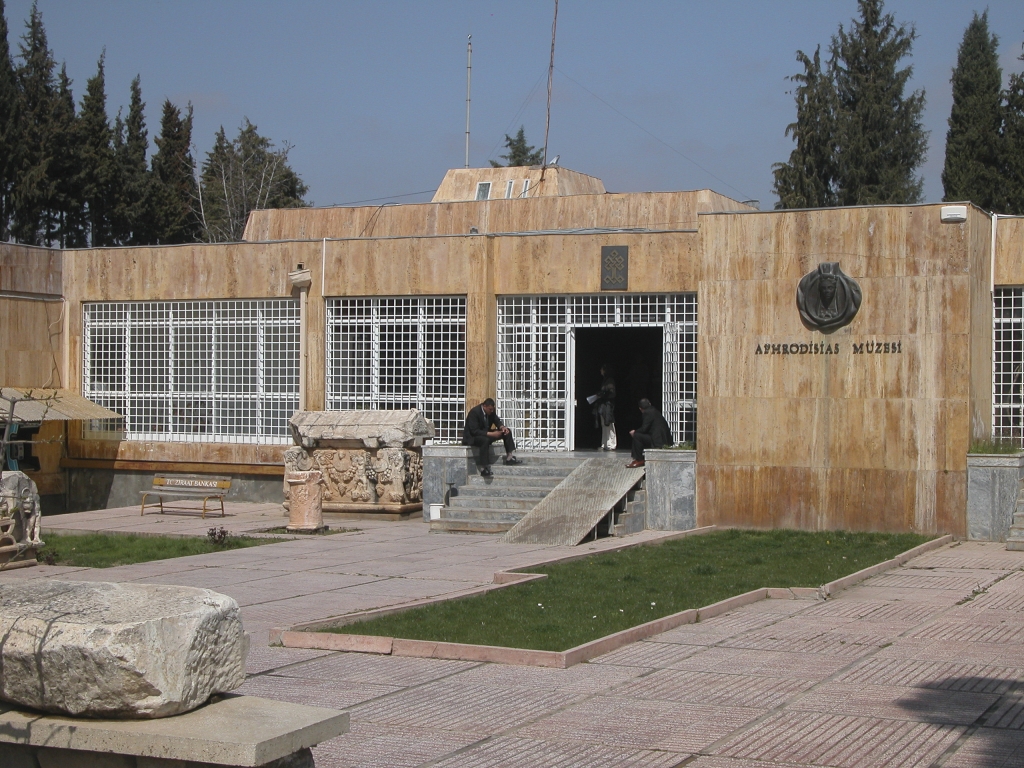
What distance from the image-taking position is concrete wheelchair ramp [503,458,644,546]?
1677cm

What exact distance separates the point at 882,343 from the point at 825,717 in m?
10.8

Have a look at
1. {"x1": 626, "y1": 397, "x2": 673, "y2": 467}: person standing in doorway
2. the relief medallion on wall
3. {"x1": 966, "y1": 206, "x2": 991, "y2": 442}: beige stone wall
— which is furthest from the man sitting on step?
{"x1": 966, "y1": 206, "x2": 991, "y2": 442}: beige stone wall

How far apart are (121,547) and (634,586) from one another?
736cm

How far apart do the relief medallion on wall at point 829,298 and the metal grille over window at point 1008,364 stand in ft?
9.54

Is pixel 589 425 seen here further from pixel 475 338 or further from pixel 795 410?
pixel 795 410

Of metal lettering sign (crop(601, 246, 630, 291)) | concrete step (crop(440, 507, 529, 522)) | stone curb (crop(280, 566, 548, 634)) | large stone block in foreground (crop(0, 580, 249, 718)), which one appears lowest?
stone curb (crop(280, 566, 548, 634))

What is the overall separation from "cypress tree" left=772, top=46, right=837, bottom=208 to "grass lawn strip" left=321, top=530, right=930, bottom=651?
97.1 ft

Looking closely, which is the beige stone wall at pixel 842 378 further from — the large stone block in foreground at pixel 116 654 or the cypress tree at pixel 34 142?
the cypress tree at pixel 34 142

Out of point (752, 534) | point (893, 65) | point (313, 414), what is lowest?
point (752, 534)

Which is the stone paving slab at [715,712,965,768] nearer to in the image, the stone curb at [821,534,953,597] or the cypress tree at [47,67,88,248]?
the stone curb at [821,534,953,597]

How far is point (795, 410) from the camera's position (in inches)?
709

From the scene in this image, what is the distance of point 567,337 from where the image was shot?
2083 centimetres

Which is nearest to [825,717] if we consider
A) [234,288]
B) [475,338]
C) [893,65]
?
[475,338]

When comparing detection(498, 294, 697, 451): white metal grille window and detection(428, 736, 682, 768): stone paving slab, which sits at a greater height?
detection(498, 294, 697, 451): white metal grille window
